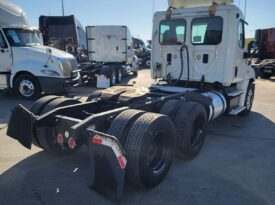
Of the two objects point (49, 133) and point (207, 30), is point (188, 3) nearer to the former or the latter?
point (207, 30)

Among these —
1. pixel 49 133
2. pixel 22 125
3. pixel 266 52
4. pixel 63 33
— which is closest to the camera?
pixel 22 125

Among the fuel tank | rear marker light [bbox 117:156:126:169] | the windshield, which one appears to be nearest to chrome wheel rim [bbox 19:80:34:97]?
the windshield

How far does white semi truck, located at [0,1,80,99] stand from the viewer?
9227mm

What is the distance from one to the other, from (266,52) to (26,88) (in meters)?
16.1

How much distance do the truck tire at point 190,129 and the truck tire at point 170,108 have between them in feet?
0.27

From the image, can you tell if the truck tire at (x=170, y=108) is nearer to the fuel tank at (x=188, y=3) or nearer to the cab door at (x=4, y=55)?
the fuel tank at (x=188, y=3)

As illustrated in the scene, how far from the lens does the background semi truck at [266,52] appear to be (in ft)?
55.8

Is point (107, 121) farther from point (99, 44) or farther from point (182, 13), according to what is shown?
point (99, 44)

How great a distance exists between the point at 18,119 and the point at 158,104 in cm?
221

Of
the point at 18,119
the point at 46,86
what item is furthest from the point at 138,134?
the point at 46,86

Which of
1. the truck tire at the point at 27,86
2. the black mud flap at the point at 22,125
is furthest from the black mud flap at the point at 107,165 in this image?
the truck tire at the point at 27,86

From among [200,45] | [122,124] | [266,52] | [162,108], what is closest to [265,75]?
[266,52]

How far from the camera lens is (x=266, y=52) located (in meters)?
18.8

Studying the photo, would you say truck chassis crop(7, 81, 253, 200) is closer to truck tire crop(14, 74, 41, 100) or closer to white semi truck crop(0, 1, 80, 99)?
white semi truck crop(0, 1, 80, 99)
